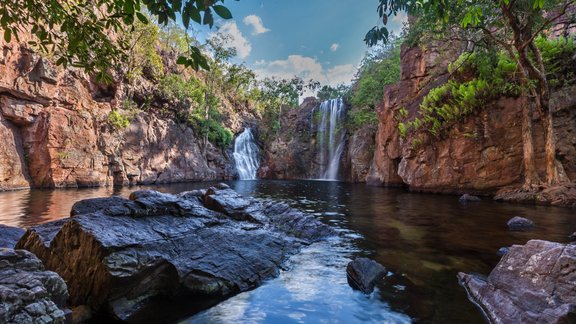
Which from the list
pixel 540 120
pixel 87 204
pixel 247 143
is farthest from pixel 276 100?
pixel 87 204

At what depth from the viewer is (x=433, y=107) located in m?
15.9

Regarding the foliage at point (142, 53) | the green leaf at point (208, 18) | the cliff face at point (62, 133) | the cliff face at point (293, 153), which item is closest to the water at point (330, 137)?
the cliff face at point (293, 153)

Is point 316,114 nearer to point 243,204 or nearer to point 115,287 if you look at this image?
point 243,204

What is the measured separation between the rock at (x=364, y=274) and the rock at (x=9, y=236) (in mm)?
5219

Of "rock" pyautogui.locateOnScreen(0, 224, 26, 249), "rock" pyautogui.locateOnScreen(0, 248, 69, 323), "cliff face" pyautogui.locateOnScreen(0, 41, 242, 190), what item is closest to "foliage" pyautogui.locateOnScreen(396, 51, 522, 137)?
"rock" pyautogui.locateOnScreen(0, 248, 69, 323)

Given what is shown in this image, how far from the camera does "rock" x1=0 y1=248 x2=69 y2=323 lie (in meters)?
2.18

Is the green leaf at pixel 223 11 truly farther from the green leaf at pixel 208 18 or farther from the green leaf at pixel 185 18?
→ the green leaf at pixel 185 18

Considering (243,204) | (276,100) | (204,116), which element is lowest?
(243,204)

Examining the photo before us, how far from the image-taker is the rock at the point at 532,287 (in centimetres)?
270

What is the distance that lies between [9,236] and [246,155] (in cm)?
3468

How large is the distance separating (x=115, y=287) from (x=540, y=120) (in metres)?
16.0

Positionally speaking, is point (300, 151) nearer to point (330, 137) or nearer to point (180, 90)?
point (330, 137)

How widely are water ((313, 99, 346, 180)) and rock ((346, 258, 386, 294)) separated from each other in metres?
29.1

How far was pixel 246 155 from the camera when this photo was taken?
39.5m
